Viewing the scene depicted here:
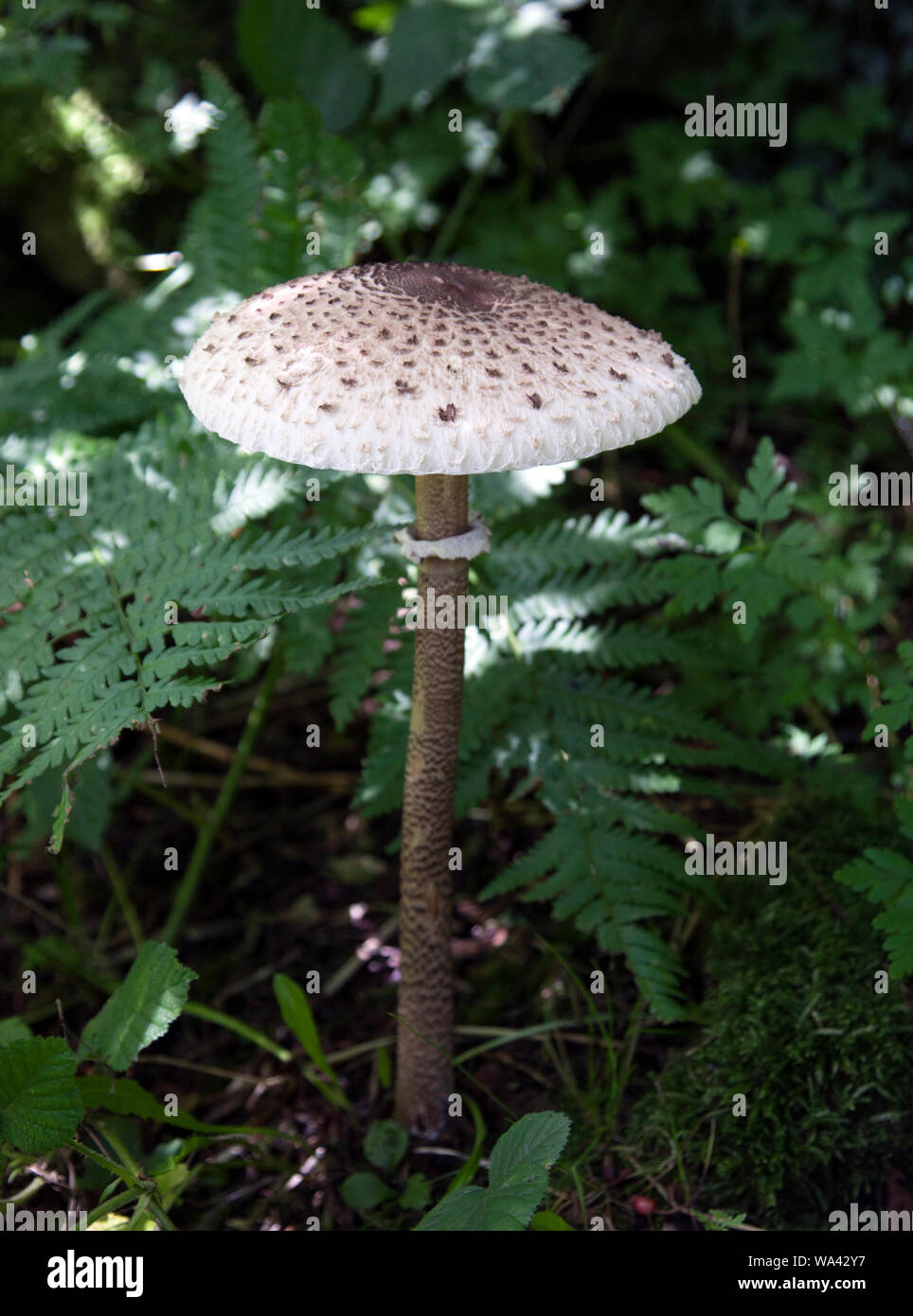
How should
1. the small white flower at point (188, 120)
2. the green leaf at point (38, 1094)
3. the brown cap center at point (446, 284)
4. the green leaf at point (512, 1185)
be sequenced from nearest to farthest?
the green leaf at point (512, 1185), the green leaf at point (38, 1094), the brown cap center at point (446, 284), the small white flower at point (188, 120)

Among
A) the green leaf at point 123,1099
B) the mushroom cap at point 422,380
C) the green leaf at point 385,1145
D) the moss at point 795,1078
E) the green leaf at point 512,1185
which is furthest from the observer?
the green leaf at point 385,1145

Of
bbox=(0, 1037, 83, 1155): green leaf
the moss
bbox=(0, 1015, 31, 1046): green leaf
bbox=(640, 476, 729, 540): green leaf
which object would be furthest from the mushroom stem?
bbox=(0, 1015, 31, 1046): green leaf

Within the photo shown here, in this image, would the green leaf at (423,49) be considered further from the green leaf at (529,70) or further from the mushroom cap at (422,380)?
the mushroom cap at (422,380)

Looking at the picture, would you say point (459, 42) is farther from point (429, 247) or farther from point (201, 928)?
point (201, 928)

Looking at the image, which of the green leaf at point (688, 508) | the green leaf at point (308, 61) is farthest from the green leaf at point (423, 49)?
the green leaf at point (688, 508)

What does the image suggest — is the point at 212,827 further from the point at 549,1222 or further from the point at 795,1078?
the point at 795,1078

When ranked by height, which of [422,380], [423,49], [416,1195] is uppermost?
[423,49]

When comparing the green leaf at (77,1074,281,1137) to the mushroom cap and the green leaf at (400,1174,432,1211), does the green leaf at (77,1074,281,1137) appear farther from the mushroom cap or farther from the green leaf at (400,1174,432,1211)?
the mushroom cap

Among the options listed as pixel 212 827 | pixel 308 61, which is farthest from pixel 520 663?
pixel 308 61
